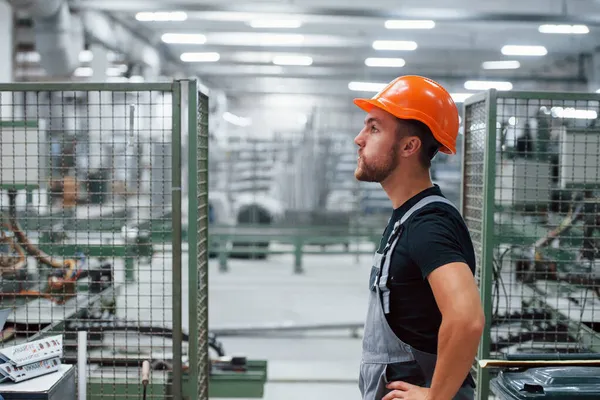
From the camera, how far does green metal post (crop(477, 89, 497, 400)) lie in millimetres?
2775

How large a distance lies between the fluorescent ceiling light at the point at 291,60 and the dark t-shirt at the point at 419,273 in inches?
509

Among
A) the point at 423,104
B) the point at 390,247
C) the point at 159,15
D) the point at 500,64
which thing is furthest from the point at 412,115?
the point at 500,64

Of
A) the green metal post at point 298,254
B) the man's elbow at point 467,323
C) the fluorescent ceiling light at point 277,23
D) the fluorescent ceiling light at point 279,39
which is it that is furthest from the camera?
the fluorescent ceiling light at point 279,39

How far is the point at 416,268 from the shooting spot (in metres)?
1.53

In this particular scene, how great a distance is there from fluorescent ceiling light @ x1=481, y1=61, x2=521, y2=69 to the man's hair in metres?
13.8

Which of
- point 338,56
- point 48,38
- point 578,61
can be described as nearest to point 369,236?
point 48,38

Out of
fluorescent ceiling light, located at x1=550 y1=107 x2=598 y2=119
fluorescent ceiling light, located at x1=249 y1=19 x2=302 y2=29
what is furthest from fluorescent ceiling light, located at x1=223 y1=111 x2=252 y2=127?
fluorescent ceiling light, located at x1=550 y1=107 x2=598 y2=119

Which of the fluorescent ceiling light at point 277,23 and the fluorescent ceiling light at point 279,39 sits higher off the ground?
the fluorescent ceiling light at point 279,39

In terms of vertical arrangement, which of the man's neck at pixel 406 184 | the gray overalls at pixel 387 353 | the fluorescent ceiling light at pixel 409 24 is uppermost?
the fluorescent ceiling light at pixel 409 24

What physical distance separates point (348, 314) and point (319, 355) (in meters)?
1.58

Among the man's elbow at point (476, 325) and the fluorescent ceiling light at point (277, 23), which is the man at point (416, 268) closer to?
the man's elbow at point (476, 325)

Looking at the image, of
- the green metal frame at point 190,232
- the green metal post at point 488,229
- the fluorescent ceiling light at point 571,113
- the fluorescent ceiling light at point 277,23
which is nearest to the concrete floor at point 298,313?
the green metal frame at point 190,232

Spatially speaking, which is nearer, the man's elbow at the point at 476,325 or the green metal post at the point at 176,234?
the man's elbow at the point at 476,325

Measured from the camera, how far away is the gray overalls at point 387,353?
1.57 meters
